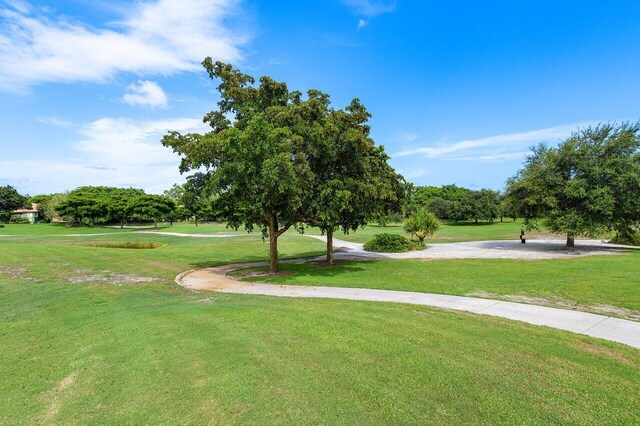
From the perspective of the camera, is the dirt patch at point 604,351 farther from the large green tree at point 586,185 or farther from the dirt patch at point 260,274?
the large green tree at point 586,185

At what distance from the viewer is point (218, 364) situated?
5.33 metres

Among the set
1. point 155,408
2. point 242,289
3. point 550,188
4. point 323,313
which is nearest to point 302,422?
point 155,408

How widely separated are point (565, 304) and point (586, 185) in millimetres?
18190

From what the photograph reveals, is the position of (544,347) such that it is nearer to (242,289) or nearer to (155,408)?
(155,408)

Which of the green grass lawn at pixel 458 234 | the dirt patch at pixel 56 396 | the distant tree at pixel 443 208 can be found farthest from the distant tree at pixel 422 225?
the distant tree at pixel 443 208

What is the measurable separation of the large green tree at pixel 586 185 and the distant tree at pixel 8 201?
305 feet

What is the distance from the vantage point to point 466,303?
10102 millimetres

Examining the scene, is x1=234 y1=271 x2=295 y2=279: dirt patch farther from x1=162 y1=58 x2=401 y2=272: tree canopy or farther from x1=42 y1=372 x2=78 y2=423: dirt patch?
x1=42 y1=372 x2=78 y2=423: dirt patch

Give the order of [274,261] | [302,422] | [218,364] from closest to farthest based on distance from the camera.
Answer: [302,422] → [218,364] → [274,261]

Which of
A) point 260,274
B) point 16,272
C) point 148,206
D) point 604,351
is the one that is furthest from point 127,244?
point 604,351

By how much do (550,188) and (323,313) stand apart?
23353 mm

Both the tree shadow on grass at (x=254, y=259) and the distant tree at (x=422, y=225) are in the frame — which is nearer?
the tree shadow on grass at (x=254, y=259)

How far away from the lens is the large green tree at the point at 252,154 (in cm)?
1346

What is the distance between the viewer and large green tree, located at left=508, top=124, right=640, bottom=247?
22.8 metres
